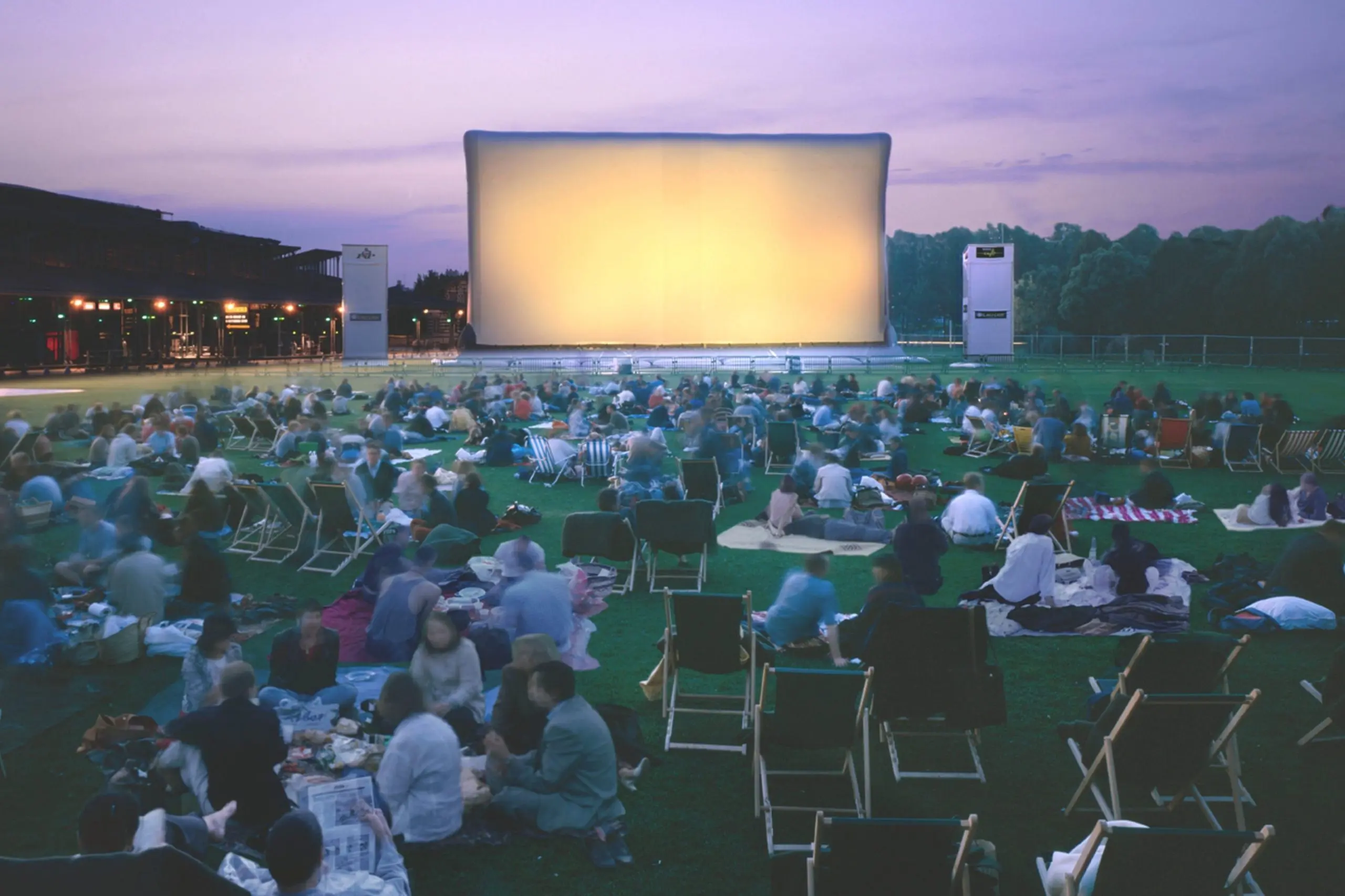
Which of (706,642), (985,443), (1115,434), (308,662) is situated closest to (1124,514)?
(985,443)

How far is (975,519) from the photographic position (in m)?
11.1

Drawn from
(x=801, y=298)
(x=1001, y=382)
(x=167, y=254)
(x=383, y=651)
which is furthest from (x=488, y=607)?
(x=167, y=254)

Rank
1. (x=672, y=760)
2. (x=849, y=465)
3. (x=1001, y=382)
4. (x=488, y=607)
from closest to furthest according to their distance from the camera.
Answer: (x=672, y=760) < (x=488, y=607) < (x=849, y=465) < (x=1001, y=382)

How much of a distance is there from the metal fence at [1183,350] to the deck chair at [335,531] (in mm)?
31775

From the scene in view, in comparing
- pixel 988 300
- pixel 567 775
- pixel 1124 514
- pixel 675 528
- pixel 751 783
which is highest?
pixel 988 300

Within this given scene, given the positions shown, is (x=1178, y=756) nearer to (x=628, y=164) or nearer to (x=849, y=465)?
(x=628, y=164)

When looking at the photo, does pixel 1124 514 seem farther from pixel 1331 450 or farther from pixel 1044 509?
pixel 1331 450

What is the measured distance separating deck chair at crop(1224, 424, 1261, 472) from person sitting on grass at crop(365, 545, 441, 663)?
42.4 ft

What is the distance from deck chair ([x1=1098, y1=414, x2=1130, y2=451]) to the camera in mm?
17578

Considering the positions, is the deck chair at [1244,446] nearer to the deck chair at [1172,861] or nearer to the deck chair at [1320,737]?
the deck chair at [1320,737]

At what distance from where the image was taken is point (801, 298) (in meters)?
6.36

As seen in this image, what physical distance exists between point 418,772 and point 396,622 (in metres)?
2.90

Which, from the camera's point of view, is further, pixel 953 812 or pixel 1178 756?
pixel 953 812

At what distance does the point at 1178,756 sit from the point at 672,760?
8.25 feet
